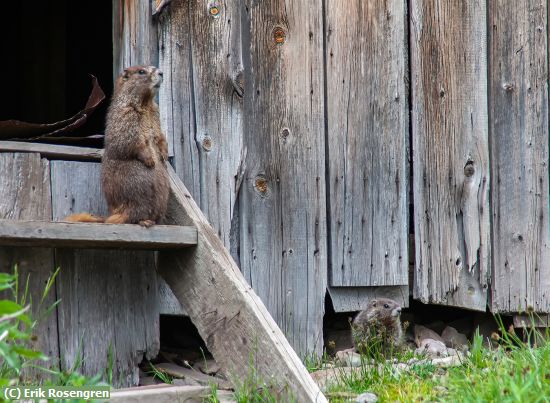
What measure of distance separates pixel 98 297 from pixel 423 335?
2.40 metres

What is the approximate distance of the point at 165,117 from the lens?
4.63 metres

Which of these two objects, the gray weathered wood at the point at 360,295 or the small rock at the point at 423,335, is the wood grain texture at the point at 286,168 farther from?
the small rock at the point at 423,335

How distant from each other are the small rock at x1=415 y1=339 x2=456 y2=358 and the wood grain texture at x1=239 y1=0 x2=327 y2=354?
68cm

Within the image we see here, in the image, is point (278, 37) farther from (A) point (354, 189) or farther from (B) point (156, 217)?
(B) point (156, 217)

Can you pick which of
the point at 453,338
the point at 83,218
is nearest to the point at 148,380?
the point at 83,218

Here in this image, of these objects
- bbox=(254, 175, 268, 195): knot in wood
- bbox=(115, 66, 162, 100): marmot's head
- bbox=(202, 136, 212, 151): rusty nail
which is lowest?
bbox=(254, 175, 268, 195): knot in wood

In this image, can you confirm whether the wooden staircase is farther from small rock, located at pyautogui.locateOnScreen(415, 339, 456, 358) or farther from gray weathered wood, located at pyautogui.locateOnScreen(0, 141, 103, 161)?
small rock, located at pyautogui.locateOnScreen(415, 339, 456, 358)

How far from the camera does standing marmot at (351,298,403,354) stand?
493 cm

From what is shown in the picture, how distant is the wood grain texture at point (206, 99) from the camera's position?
183 inches

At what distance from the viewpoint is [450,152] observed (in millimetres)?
5277

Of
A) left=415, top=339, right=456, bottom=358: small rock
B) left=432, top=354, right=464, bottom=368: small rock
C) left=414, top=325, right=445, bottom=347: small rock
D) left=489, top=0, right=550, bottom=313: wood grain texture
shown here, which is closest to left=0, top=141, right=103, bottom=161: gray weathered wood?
left=432, top=354, right=464, bottom=368: small rock

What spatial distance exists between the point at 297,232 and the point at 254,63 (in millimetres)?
1076

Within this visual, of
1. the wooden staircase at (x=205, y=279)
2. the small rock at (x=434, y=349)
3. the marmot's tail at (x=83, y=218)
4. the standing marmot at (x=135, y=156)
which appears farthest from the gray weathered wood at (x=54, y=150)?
the small rock at (x=434, y=349)

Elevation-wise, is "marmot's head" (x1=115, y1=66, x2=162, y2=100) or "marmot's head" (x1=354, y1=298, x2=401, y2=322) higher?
"marmot's head" (x1=115, y1=66, x2=162, y2=100)
